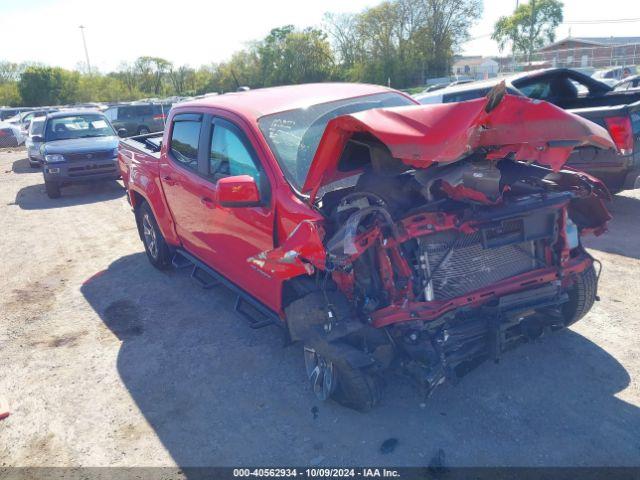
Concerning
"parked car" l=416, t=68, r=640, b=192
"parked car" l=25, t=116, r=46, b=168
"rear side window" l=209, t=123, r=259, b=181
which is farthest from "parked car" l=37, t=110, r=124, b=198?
"rear side window" l=209, t=123, r=259, b=181

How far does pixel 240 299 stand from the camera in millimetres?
4582

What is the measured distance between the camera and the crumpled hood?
106 inches

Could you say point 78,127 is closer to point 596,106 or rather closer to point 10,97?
point 596,106

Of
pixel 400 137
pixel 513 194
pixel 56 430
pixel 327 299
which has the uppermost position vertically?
pixel 400 137

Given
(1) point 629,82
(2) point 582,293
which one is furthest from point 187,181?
(1) point 629,82

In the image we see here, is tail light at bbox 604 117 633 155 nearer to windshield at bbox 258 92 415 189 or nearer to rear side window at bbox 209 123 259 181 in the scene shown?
windshield at bbox 258 92 415 189

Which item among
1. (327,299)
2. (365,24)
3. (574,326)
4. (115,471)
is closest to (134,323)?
(115,471)

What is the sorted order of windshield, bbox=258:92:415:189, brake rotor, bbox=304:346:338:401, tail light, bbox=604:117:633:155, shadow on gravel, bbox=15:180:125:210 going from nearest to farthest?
brake rotor, bbox=304:346:338:401 < windshield, bbox=258:92:415:189 < tail light, bbox=604:117:633:155 < shadow on gravel, bbox=15:180:125:210

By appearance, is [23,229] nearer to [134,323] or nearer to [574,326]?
[134,323]

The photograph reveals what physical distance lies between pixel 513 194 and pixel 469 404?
147 cm

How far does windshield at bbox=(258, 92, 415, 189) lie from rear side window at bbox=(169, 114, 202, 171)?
3.47ft

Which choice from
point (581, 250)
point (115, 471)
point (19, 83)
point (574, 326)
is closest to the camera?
point (115, 471)

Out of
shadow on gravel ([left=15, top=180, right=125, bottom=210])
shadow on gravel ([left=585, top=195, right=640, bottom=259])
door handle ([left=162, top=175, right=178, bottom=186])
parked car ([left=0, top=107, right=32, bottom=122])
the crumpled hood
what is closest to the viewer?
the crumpled hood

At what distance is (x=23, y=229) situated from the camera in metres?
9.10
